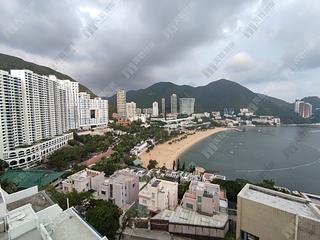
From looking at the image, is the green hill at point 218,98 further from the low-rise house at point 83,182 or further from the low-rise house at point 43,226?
the low-rise house at point 43,226

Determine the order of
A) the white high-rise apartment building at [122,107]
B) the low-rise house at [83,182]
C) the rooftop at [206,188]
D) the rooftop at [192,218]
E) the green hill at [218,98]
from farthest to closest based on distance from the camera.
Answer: the green hill at [218,98], the white high-rise apartment building at [122,107], the low-rise house at [83,182], the rooftop at [206,188], the rooftop at [192,218]

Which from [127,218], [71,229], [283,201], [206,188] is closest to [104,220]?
[127,218]

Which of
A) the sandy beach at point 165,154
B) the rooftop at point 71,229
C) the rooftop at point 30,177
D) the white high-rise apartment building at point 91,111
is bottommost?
the sandy beach at point 165,154

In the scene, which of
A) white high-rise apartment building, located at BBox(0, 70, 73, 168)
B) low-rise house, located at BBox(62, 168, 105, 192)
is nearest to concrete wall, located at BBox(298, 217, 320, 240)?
low-rise house, located at BBox(62, 168, 105, 192)

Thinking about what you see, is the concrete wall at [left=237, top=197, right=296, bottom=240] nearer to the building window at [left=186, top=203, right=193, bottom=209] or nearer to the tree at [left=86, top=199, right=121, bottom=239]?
the building window at [left=186, top=203, right=193, bottom=209]

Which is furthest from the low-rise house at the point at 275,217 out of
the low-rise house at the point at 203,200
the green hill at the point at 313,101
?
the green hill at the point at 313,101

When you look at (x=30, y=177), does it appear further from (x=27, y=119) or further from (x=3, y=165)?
(x=27, y=119)
